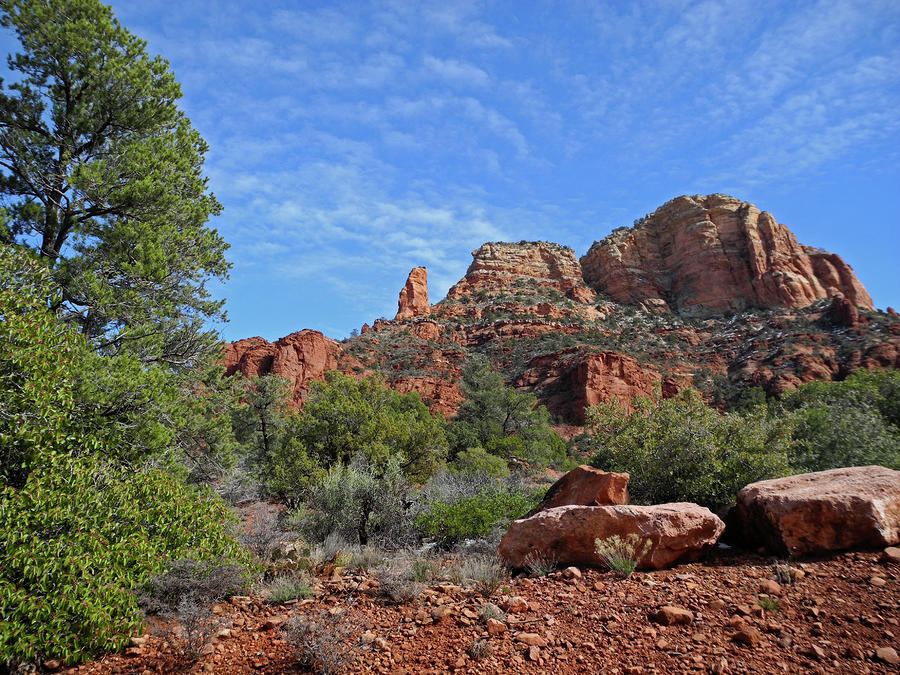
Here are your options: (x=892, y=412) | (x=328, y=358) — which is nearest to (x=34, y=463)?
(x=892, y=412)

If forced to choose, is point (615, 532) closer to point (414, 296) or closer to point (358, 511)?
point (358, 511)

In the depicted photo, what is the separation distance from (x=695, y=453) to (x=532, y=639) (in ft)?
18.8

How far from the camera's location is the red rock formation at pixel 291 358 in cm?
4438

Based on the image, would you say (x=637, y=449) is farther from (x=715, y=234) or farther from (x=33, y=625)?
(x=715, y=234)

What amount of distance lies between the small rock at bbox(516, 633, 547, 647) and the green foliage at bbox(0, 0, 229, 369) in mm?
6394

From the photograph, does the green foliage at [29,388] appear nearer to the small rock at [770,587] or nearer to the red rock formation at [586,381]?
the small rock at [770,587]

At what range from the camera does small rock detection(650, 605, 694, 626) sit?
13.9ft

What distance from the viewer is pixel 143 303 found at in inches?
281

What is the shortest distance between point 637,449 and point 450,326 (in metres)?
54.4

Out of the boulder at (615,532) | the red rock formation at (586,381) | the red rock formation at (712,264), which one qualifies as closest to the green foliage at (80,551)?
the boulder at (615,532)

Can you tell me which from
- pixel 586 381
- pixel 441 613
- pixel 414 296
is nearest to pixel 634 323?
pixel 586 381

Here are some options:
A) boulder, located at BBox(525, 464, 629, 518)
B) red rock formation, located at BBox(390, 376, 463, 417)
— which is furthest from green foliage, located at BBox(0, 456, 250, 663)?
red rock formation, located at BBox(390, 376, 463, 417)

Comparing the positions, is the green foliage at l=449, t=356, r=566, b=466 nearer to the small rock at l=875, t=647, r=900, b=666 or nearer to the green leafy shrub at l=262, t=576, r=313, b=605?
the green leafy shrub at l=262, t=576, r=313, b=605

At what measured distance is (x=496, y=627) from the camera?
4301 millimetres
